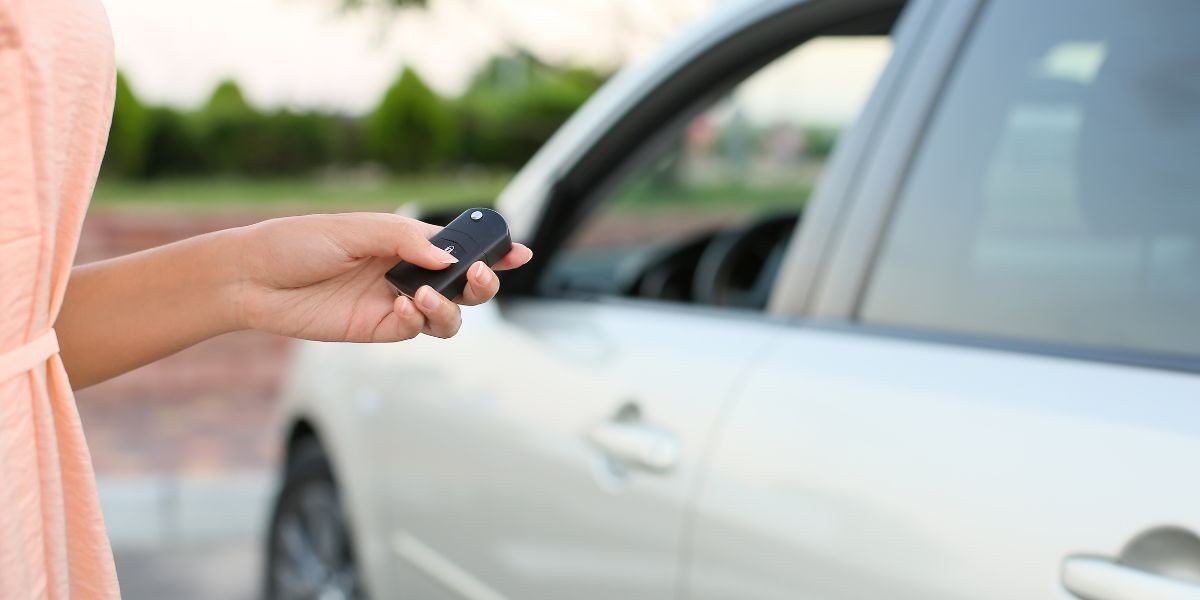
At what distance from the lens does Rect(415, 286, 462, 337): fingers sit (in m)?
1.24

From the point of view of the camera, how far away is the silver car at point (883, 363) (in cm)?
130

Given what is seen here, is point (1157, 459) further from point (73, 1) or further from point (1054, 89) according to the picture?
point (73, 1)

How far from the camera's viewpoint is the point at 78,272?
53.4 inches

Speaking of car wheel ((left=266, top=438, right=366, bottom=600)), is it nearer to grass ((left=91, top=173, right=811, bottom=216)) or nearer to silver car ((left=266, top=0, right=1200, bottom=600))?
silver car ((left=266, top=0, right=1200, bottom=600))

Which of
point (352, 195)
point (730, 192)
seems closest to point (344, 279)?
point (730, 192)

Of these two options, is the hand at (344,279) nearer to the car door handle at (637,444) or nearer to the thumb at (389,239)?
the thumb at (389,239)

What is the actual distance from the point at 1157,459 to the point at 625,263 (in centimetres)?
203

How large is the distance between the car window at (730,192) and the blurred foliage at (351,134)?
246 cm

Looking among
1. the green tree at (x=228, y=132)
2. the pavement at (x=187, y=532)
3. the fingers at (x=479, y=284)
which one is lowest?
the fingers at (x=479, y=284)

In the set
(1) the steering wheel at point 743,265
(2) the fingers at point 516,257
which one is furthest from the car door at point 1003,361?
(1) the steering wheel at point 743,265

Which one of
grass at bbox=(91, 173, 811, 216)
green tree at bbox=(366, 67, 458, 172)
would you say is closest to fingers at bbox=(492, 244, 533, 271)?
grass at bbox=(91, 173, 811, 216)

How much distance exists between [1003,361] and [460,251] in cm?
65

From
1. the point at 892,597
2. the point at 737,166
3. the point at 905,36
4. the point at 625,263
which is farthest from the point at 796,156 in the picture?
the point at 892,597

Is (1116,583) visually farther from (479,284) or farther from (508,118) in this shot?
(508,118)
